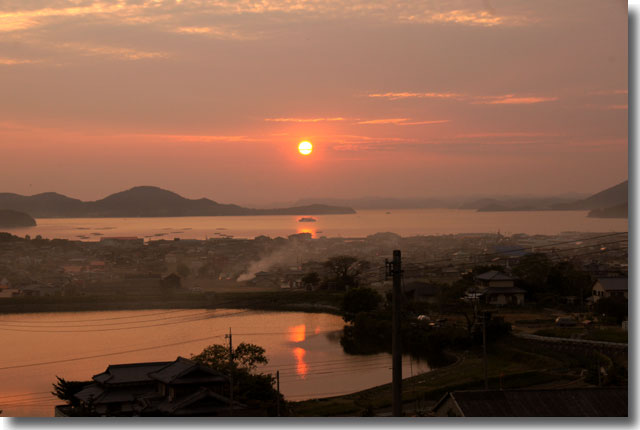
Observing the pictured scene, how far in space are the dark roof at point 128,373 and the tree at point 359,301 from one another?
5.35 m

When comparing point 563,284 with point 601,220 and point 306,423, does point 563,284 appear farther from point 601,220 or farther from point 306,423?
point 306,423

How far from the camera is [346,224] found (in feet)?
19.1

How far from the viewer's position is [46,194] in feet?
15.9

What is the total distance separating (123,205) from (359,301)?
19.6ft

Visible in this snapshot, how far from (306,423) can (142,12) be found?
284 cm

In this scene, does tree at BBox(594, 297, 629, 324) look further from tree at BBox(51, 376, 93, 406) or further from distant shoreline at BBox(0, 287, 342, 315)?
tree at BBox(51, 376, 93, 406)

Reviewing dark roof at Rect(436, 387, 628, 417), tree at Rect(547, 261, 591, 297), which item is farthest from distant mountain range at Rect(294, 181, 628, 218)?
tree at Rect(547, 261, 591, 297)

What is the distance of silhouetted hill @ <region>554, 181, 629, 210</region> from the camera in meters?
3.93

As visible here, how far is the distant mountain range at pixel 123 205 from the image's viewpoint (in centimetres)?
483

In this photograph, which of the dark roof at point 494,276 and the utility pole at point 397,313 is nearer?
the utility pole at point 397,313

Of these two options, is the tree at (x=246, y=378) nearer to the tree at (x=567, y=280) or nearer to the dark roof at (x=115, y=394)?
the dark roof at (x=115, y=394)

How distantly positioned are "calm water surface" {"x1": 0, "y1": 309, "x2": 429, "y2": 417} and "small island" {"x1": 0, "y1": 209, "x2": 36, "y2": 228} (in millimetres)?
1173

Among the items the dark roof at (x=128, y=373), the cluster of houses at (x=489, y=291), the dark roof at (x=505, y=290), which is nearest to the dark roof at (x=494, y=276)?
the cluster of houses at (x=489, y=291)

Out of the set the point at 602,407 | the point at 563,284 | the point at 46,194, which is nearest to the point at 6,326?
the point at 46,194
